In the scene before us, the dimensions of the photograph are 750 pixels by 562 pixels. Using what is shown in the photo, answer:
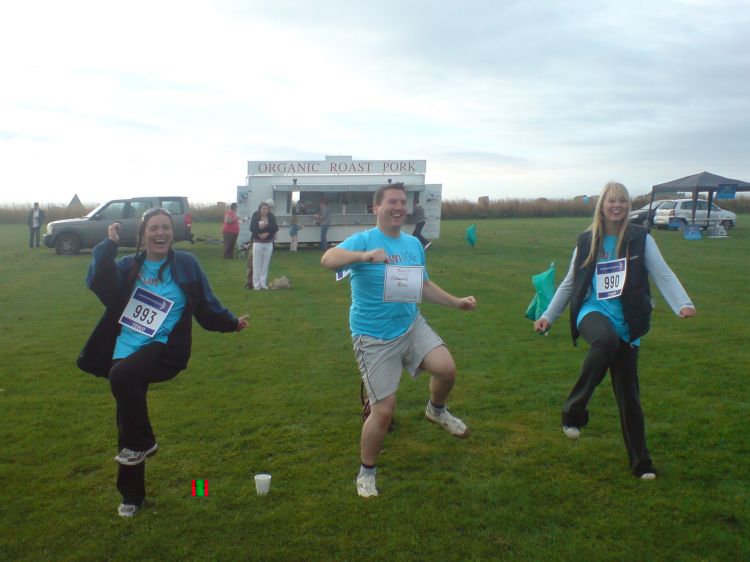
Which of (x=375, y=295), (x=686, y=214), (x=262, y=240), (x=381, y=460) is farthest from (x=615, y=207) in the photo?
(x=686, y=214)

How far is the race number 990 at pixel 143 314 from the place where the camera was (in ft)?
14.2

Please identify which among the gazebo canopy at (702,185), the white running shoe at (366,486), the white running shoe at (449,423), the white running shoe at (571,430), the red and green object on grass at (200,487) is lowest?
the red and green object on grass at (200,487)

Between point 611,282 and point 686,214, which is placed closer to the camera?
point 611,282

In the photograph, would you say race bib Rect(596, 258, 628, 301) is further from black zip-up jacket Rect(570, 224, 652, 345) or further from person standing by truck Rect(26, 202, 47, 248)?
person standing by truck Rect(26, 202, 47, 248)

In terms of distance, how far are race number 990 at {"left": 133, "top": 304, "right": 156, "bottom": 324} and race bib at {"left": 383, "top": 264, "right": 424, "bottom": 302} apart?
145 cm

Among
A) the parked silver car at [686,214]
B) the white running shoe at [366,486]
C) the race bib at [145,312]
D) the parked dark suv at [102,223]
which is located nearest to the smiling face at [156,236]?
the race bib at [145,312]

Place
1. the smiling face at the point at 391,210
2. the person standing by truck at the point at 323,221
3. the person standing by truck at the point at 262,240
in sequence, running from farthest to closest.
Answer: the person standing by truck at the point at 323,221, the person standing by truck at the point at 262,240, the smiling face at the point at 391,210

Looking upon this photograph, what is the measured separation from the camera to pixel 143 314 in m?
4.34

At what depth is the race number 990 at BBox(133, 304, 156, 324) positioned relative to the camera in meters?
4.33

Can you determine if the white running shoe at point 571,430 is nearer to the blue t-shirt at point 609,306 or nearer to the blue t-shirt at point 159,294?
the blue t-shirt at point 609,306

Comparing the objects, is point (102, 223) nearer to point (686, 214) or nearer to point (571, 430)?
point (571, 430)

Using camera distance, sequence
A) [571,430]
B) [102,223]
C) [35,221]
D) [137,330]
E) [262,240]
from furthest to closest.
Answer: [35,221]
[102,223]
[262,240]
[571,430]
[137,330]

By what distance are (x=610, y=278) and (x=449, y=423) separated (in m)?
1.63

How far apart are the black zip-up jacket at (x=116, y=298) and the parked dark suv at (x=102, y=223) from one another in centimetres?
1964
